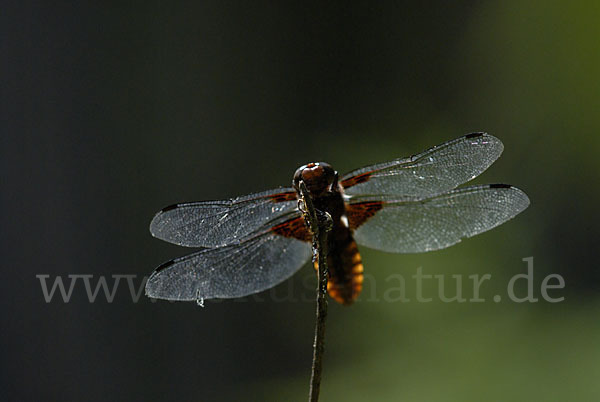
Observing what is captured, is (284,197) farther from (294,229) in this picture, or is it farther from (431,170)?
(431,170)

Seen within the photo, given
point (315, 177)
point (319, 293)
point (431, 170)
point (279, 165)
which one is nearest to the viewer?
point (319, 293)

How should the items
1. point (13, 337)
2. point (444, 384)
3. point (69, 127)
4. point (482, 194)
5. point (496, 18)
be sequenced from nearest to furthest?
point (482, 194)
point (444, 384)
point (13, 337)
point (69, 127)
point (496, 18)

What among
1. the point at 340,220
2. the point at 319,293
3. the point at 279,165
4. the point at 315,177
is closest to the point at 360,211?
the point at 340,220

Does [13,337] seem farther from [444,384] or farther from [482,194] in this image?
[482,194]

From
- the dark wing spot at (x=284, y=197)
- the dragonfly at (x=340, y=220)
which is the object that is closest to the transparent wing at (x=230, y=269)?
the dragonfly at (x=340, y=220)

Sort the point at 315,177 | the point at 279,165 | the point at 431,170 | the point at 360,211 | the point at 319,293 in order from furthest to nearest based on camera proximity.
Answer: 1. the point at 279,165
2. the point at 360,211
3. the point at 431,170
4. the point at 315,177
5. the point at 319,293

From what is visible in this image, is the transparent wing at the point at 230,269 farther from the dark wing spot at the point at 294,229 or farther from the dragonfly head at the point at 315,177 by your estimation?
the dragonfly head at the point at 315,177

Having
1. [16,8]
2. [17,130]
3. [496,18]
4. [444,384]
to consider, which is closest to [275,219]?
[444,384]

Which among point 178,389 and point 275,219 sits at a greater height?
point 275,219
